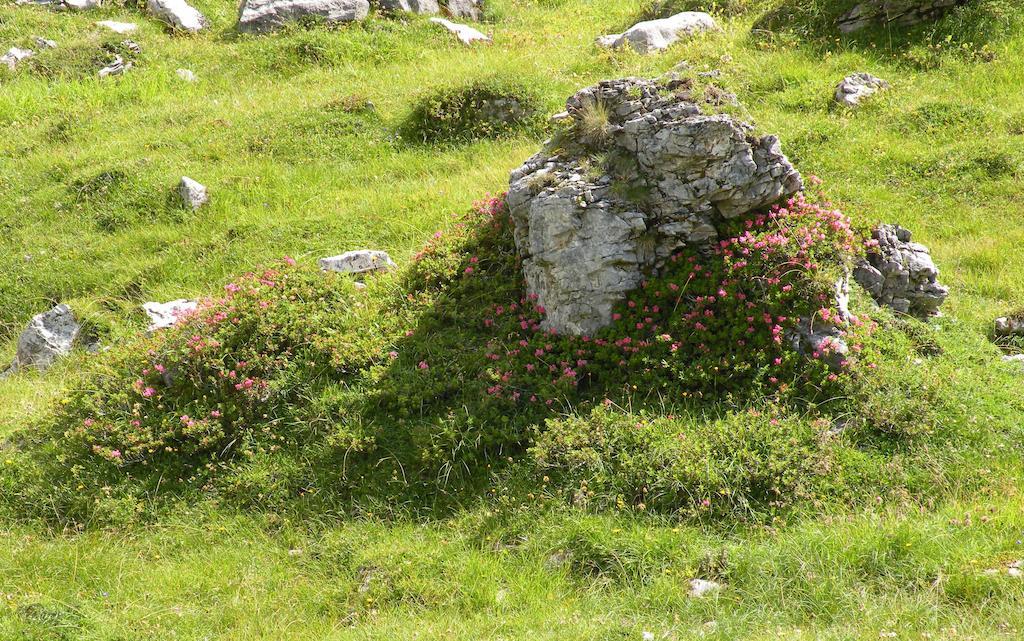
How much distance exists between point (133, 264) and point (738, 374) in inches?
329

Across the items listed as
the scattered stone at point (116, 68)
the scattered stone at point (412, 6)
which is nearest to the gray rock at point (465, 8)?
the scattered stone at point (412, 6)

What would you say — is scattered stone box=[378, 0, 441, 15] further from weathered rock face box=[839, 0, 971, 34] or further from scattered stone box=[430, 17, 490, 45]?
weathered rock face box=[839, 0, 971, 34]

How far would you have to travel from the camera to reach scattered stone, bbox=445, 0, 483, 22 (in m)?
19.8

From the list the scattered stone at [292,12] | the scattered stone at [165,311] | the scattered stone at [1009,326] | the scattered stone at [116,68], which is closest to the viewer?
the scattered stone at [1009,326]

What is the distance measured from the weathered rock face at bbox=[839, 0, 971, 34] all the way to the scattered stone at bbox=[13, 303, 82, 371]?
1323cm

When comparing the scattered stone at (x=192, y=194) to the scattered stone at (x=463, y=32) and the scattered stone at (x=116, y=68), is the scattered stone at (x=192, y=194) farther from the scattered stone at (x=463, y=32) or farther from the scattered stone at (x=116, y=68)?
the scattered stone at (x=463, y=32)

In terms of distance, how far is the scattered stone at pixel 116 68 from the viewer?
55.9 feet

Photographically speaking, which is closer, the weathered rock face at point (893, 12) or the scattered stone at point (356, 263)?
the scattered stone at point (356, 263)

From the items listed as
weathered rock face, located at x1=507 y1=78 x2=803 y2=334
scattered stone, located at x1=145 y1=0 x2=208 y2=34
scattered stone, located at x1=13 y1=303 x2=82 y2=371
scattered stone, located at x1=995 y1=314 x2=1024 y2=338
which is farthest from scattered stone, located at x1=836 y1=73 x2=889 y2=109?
scattered stone, located at x1=145 y1=0 x2=208 y2=34

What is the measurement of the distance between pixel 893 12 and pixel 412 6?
999 centimetres

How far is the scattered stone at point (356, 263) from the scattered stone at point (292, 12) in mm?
10442

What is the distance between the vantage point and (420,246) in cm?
1066

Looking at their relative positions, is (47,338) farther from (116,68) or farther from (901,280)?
(901,280)

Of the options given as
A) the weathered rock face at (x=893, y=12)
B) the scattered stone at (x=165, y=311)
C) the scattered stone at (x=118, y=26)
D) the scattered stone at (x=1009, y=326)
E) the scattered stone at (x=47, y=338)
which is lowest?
the scattered stone at (x=47, y=338)
